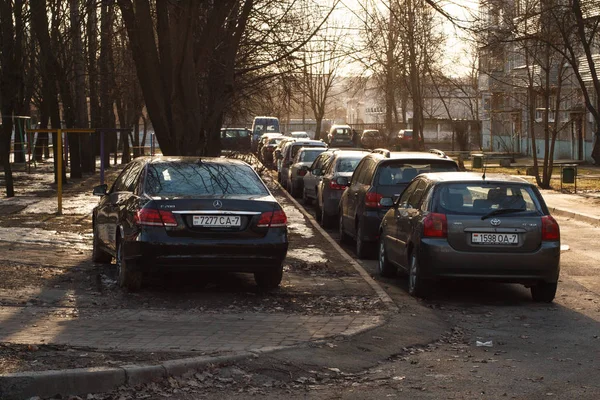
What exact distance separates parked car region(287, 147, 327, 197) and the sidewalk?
20.9 feet

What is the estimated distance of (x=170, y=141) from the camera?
21.0m

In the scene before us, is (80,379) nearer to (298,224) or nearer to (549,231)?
(549,231)

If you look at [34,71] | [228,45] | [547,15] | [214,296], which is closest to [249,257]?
[214,296]

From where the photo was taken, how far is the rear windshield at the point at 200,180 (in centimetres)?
1196

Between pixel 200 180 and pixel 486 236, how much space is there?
3.00 m

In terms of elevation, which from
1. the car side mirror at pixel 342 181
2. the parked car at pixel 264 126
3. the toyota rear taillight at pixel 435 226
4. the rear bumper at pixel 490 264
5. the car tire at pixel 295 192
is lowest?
the car tire at pixel 295 192

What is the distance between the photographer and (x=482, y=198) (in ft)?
40.7

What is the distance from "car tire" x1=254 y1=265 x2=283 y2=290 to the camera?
12199 mm

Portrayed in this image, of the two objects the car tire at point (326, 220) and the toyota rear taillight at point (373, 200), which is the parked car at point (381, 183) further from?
the car tire at point (326, 220)

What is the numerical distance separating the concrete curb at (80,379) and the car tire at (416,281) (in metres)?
4.87

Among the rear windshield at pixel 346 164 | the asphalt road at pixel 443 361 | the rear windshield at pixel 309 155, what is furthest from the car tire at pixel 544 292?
the rear windshield at pixel 309 155

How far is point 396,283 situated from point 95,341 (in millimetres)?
5761

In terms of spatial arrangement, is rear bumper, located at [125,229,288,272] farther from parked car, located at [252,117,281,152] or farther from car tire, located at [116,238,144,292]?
parked car, located at [252,117,281,152]

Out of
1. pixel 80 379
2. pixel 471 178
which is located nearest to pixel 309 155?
pixel 471 178
